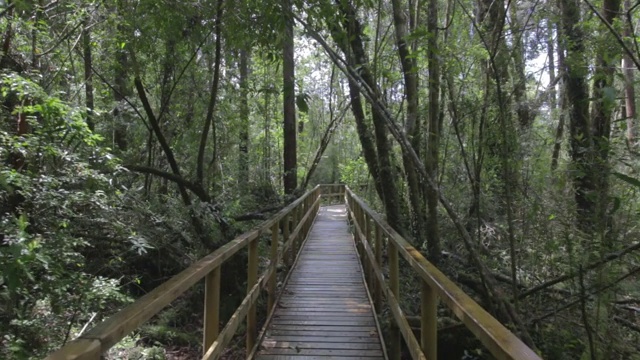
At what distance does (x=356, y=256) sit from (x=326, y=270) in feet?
4.22

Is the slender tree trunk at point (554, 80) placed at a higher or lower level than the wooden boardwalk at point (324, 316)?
higher

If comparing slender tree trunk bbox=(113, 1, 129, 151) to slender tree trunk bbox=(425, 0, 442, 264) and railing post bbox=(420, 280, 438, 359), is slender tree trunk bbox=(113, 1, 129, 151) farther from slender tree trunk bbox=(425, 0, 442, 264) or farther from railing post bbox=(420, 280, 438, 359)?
railing post bbox=(420, 280, 438, 359)

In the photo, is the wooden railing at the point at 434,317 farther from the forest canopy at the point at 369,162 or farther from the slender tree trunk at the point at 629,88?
the slender tree trunk at the point at 629,88

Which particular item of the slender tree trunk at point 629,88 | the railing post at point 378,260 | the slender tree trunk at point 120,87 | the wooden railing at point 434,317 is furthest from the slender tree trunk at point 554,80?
the slender tree trunk at point 120,87

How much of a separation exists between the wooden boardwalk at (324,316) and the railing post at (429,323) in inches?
59.3

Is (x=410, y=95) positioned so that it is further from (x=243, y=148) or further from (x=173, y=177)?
(x=243, y=148)

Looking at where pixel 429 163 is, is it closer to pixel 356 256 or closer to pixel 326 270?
pixel 326 270

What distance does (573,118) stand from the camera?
6172 mm

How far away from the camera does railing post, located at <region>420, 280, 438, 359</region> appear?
2629 mm

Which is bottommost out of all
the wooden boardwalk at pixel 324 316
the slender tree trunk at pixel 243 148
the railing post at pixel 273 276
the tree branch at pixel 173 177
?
the wooden boardwalk at pixel 324 316

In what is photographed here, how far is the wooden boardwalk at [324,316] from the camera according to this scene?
421 centimetres

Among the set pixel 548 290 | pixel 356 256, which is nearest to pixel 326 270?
pixel 356 256

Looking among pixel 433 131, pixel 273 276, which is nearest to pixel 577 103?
pixel 433 131

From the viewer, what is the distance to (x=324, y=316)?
5.20 m
